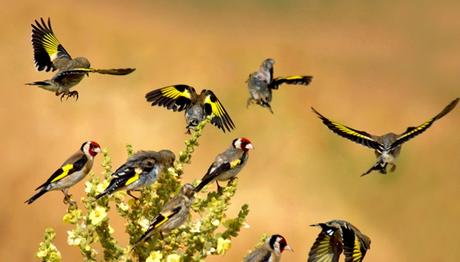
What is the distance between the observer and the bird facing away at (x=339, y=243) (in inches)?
175

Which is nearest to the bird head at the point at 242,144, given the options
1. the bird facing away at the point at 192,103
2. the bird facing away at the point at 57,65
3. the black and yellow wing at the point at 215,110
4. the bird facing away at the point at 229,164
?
the bird facing away at the point at 229,164

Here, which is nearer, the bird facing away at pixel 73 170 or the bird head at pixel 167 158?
the bird head at pixel 167 158

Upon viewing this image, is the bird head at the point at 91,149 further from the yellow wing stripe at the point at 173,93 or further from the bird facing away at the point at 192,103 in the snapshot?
the yellow wing stripe at the point at 173,93

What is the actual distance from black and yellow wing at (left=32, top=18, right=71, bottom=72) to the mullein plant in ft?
6.30

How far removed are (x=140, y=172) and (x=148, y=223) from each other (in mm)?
328

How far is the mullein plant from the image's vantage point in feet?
→ 14.1

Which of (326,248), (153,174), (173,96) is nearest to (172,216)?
(153,174)

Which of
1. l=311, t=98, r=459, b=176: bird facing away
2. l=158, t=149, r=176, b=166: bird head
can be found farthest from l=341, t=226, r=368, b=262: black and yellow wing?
l=311, t=98, r=459, b=176: bird facing away

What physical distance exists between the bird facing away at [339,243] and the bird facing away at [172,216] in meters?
0.66

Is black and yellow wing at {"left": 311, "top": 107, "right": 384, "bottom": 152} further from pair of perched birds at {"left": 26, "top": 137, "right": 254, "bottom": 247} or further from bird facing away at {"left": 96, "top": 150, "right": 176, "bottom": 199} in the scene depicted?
bird facing away at {"left": 96, "top": 150, "right": 176, "bottom": 199}

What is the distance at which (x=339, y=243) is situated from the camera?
4.79m

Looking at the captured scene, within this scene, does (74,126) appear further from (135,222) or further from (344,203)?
(135,222)

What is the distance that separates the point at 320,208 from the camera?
1273 centimetres

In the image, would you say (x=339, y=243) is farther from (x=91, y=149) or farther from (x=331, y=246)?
(x=91, y=149)
